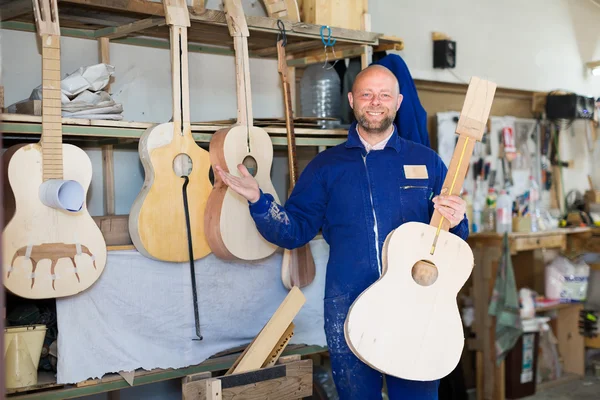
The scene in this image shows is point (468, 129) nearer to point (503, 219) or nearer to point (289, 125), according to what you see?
point (289, 125)

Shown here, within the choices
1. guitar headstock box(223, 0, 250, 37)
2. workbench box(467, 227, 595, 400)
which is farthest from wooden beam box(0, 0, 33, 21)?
workbench box(467, 227, 595, 400)

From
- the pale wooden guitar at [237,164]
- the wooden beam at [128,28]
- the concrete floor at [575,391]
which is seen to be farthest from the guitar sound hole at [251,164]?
the concrete floor at [575,391]

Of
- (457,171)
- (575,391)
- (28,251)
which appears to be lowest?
(575,391)

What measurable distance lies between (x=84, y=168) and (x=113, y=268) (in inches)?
16.2

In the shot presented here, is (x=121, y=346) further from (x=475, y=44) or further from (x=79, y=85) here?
(x=475, y=44)

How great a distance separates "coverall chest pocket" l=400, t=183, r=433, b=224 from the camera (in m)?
2.83

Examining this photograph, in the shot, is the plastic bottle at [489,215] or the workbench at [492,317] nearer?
the workbench at [492,317]

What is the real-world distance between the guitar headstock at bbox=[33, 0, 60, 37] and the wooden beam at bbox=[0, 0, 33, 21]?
4.4 inches

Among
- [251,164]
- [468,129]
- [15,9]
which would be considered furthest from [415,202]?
[15,9]

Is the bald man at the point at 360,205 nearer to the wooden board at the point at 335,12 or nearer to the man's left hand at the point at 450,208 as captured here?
the man's left hand at the point at 450,208

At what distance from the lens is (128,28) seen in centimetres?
327

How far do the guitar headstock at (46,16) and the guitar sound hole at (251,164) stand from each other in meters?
0.92

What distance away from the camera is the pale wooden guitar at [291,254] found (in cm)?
345

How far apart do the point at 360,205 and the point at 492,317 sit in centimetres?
239
